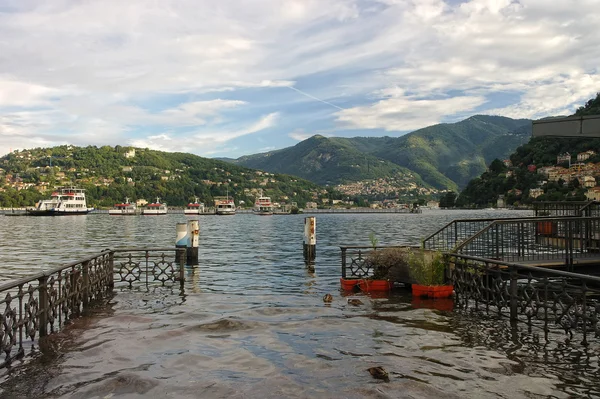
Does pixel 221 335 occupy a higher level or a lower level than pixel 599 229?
lower

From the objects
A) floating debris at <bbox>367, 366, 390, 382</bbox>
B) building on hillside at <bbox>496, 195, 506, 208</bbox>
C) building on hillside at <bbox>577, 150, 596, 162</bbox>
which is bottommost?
floating debris at <bbox>367, 366, 390, 382</bbox>

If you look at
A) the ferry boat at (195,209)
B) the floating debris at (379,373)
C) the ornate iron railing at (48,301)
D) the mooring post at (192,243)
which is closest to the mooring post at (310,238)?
the mooring post at (192,243)

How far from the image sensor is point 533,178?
122938 mm

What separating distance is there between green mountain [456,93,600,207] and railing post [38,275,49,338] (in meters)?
89.8

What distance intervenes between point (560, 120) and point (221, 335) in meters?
9.87

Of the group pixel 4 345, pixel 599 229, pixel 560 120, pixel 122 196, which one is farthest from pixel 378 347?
pixel 122 196

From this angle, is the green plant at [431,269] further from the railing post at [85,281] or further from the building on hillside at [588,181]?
the building on hillside at [588,181]

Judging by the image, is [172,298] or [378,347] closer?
[378,347]

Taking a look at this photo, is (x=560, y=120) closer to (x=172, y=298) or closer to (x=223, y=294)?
(x=223, y=294)

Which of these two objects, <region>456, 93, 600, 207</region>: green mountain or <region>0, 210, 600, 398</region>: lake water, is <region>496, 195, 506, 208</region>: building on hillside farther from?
<region>0, 210, 600, 398</region>: lake water

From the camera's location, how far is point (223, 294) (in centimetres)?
1517

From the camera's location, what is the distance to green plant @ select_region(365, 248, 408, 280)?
47.5 ft

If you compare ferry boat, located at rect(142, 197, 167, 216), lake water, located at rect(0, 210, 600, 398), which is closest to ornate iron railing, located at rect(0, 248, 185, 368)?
lake water, located at rect(0, 210, 600, 398)

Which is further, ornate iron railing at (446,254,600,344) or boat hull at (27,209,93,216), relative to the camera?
boat hull at (27,209,93,216)
